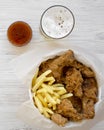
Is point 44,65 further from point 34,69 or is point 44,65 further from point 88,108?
Answer: point 88,108

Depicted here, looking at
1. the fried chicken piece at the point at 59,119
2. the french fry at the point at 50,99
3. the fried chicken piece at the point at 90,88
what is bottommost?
the fried chicken piece at the point at 59,119

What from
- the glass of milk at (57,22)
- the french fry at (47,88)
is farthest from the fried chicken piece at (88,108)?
the glass of milk at (57,22)

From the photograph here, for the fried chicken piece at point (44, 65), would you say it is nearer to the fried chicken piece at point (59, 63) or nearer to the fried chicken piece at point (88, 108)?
the fried chicken piece at point (59, 63)

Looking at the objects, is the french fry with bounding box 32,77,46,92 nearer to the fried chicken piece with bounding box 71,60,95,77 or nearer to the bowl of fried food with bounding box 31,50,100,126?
the bowl of fried food with bounding box 31,50,100,126

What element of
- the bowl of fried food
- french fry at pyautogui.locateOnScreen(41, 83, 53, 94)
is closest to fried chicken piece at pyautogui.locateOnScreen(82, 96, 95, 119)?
the bowl of fried food

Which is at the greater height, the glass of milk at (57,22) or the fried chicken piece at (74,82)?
the glass of milk at (57,22)

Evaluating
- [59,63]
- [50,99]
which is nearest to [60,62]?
[59,63]
